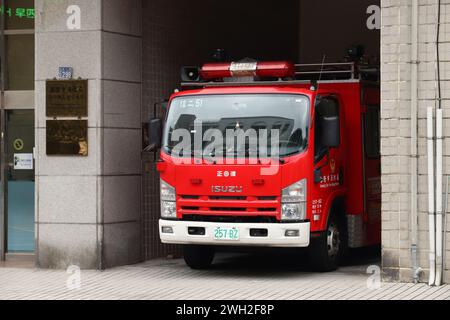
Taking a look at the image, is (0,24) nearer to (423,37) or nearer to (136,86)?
(136,86)

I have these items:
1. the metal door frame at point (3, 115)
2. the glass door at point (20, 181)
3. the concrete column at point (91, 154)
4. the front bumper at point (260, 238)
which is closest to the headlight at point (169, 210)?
the front bumper at point (260, 238)

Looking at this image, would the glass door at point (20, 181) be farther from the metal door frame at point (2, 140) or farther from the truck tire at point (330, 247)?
the truck tire at point (330, 247)

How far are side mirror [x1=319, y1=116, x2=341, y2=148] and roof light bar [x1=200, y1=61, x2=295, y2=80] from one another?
1.05m

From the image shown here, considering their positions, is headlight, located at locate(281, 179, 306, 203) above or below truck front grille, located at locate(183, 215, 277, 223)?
above

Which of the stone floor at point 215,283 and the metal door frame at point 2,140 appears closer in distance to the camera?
the stone floor at point 215,283

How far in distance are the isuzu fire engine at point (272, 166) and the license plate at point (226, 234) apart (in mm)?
13

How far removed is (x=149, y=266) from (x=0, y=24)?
4.46m

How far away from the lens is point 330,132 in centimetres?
1434

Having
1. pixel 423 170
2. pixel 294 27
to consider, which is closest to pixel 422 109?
pixel 423 170

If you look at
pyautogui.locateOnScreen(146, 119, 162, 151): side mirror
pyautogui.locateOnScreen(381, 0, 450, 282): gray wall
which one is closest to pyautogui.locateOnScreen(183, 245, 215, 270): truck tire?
pyautogui.locateOnScreen(146, 119, 162, 151): side mirror

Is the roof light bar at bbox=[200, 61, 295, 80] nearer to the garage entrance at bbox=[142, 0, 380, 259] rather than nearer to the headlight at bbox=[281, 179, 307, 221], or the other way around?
the garage entrance at bbox=[142, 0, 380, 259]

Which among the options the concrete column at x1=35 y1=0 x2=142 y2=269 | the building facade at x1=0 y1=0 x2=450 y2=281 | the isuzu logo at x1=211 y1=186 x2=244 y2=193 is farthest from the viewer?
the concrete column at x1=35 y1=0 x2=142 y2=269

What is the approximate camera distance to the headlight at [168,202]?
1456 centimetres

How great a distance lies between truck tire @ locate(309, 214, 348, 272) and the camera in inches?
578
